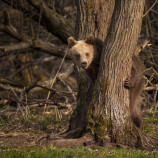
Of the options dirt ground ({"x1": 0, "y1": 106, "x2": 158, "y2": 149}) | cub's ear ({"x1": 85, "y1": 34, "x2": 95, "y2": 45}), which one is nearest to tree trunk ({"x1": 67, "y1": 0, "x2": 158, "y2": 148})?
dirt ground ({"x1": 0, "y1": 106, "x2": 158, "y2": 149})

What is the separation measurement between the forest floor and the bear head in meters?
1.46

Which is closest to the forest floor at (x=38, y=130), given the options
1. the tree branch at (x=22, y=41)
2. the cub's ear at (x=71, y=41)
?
the cub's ear at (x=71, y=41)

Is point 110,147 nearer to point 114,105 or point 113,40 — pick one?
point 114,105

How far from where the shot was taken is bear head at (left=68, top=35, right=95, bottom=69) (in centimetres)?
523

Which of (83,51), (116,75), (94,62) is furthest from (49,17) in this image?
(116,75)

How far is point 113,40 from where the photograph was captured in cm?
456

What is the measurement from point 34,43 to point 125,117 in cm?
449

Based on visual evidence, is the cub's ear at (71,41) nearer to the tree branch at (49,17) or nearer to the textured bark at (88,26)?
the textured bark at (88,26)

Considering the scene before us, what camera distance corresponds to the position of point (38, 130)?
589 cm

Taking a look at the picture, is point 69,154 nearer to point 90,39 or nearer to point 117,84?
point 117,84

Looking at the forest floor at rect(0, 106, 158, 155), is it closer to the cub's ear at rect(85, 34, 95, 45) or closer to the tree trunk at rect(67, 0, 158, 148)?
the tree trunk at rect(67, 0, 158, 148)

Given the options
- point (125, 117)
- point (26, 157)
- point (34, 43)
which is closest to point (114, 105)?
point (125, 117)

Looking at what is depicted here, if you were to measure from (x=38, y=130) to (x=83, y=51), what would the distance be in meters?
2.01

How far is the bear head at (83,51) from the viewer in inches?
206
